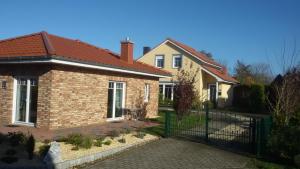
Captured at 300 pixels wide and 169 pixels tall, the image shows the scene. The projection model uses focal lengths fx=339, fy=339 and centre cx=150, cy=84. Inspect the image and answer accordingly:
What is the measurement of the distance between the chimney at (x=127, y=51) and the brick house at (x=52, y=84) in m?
2.85

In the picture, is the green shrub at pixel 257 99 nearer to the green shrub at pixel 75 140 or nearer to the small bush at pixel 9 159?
the green shrub at pixel 75 140

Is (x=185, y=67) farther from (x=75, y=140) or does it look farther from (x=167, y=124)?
(x=75, y=140)

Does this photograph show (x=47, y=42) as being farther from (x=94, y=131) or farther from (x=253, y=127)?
(x=253, y=127)

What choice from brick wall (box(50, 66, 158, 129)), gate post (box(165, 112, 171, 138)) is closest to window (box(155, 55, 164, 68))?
brick wall (box(50, 66, 158, 129))

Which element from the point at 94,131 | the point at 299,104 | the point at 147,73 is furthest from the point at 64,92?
the point at 299,104

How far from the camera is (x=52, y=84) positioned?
1441 centimetres

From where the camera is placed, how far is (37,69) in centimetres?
1492

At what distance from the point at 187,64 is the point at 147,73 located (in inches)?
607

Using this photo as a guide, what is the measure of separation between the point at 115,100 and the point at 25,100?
17.0 ft

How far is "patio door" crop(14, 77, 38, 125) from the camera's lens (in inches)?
600

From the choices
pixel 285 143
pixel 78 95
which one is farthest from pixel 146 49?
pixel 285 143

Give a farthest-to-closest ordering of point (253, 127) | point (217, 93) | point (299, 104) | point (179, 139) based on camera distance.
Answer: point (217, 93) → point (299, 104) → point (179, 139) → point (253, 127)

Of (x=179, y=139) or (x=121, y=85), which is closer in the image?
(x=179, y=139)

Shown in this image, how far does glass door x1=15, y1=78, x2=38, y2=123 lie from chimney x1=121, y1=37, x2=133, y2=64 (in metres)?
7.57
